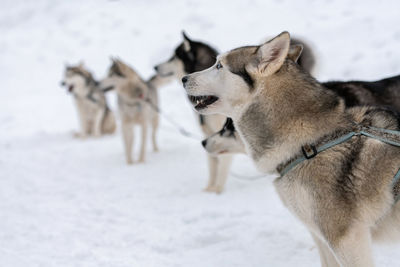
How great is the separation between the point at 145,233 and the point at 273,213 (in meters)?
1.33

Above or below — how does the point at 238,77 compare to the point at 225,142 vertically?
above

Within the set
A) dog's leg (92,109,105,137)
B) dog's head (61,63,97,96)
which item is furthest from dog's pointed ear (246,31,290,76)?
dog's head (61,63,97,96)

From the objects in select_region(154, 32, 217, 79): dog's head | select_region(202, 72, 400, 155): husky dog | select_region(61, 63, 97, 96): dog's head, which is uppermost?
select_region(202, 72, 400, 155): husky dog

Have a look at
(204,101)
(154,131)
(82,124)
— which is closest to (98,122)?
(82,124)

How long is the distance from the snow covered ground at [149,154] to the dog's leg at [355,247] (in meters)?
0.28

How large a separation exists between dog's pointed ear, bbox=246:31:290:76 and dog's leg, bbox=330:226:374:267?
3.11ft

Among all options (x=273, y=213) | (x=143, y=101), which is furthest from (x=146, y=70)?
(x=273, y=213)

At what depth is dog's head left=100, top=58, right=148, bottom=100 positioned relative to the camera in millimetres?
7422

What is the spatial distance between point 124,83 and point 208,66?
2617 millimetres

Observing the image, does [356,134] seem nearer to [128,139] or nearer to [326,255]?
[326,255]

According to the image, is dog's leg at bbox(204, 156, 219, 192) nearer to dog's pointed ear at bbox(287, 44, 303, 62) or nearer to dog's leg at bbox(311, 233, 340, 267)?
dog's leg at bbox(311, 233, 340, 267)

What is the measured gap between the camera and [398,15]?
30.8 ft

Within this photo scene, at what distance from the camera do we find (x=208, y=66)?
5.34m

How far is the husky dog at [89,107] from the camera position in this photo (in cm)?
976
